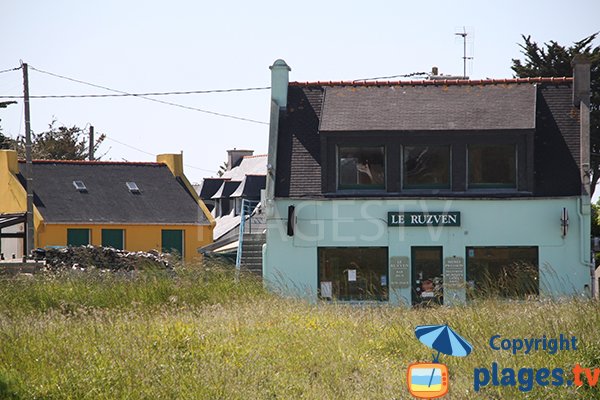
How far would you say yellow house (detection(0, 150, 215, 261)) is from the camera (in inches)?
1975

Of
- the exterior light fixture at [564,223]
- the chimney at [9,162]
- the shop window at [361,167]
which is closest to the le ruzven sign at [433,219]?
the shop window at [361,167]

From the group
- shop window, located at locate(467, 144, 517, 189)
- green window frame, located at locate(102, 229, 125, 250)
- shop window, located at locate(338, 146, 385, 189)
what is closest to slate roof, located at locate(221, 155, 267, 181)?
green window frame, located at locate(102, 229, 125, 250)

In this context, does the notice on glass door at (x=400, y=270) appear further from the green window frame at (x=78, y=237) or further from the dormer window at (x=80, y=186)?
the dormer window at (x=80, y=186)

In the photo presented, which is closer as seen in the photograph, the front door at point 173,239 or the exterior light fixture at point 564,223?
the exterior light fixture at point 564,223

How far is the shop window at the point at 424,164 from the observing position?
29906 mm

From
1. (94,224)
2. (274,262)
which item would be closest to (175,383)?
(274,262)

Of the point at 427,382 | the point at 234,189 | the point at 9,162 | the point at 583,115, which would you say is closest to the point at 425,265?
the point at 583,115

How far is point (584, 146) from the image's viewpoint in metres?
29.4

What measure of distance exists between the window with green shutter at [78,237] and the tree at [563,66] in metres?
21.9

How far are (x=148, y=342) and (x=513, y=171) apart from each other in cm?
1612

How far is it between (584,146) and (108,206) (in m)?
28.4

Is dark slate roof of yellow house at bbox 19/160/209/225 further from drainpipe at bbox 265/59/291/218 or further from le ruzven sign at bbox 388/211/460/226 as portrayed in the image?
le ruzven sign at bbox 388/211/460/226

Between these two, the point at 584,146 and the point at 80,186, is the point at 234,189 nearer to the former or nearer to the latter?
the point at 80,186

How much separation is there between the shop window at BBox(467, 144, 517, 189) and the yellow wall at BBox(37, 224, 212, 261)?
77.3ft
